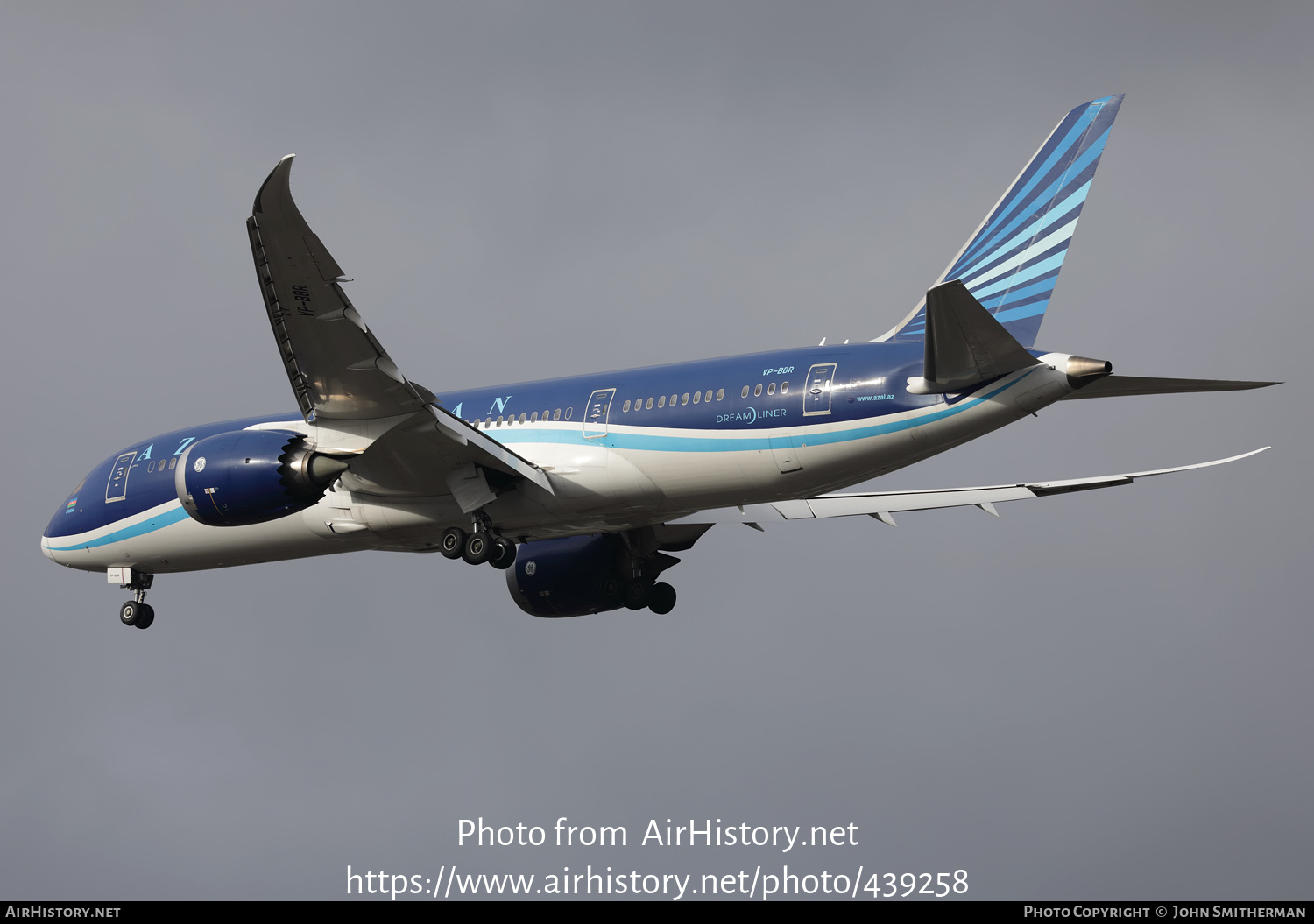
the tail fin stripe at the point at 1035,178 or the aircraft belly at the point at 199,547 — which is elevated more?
the tail fin stripe at the point at 1035,178

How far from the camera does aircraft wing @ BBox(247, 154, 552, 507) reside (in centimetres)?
1916

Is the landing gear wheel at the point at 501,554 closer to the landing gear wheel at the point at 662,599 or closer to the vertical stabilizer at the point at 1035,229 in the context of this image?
the landing gear wheel at the point at 662,599

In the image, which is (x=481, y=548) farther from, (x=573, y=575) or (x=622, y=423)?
(x=573, y=575)

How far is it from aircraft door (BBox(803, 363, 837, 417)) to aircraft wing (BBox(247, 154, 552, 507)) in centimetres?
440

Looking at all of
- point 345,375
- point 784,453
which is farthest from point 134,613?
point 784,453

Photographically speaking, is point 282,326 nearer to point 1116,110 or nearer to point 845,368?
point 845,368

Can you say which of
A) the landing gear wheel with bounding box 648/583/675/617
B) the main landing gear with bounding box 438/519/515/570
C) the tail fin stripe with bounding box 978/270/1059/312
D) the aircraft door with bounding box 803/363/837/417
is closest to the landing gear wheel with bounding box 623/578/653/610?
the landing gear wheel with bounding box 648/583/675/617

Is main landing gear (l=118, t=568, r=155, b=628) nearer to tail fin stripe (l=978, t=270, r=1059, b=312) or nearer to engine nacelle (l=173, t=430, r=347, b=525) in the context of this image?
engine nacelle (l=173, t=430, r=347, b=525)

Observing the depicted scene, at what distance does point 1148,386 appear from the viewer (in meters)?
19.4

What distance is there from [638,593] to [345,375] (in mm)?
8446

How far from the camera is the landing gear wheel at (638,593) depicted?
1090 inches

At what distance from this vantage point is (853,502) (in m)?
26.7

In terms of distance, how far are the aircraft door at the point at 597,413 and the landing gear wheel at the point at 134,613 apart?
1025cm

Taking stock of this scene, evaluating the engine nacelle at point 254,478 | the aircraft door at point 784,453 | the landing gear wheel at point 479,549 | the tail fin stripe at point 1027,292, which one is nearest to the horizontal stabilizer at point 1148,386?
the tail fin stripe at point 1027,292
